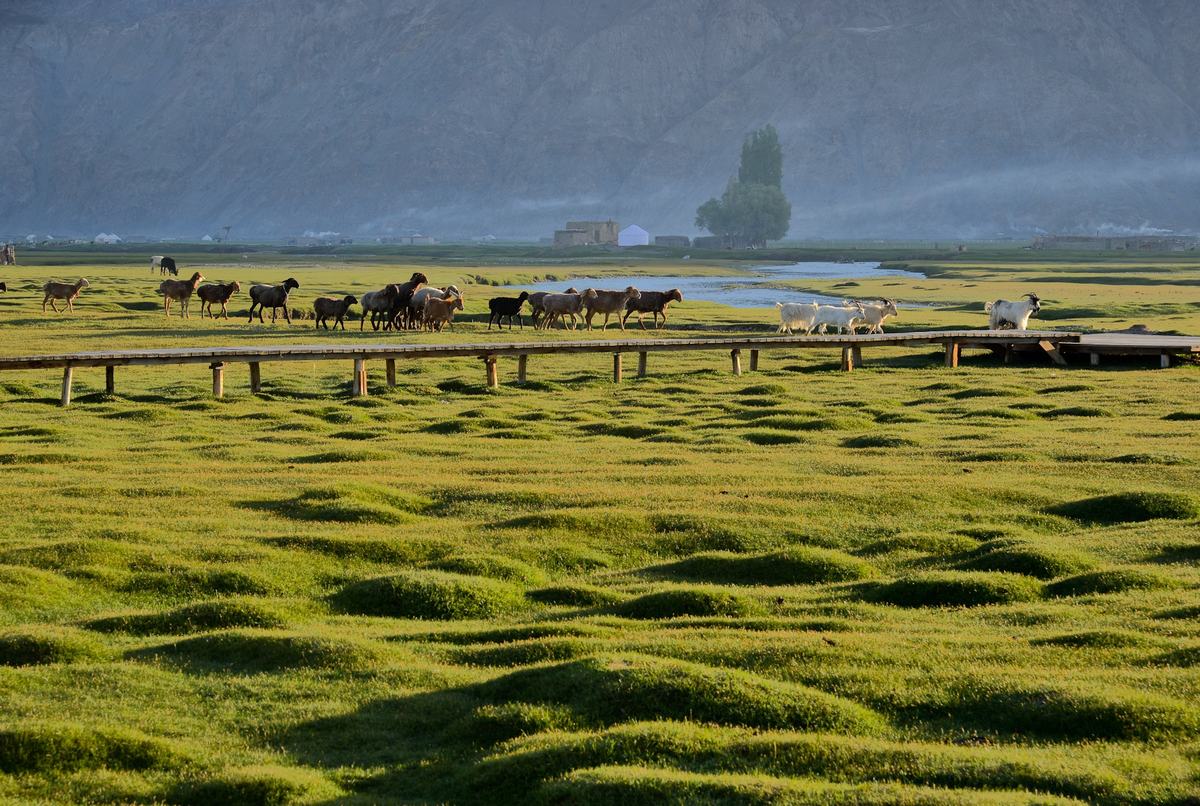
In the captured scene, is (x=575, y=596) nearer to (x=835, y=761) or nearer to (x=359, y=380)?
(x=835, y=761)

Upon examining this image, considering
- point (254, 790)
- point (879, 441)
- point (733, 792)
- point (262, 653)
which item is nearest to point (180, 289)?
point (879, 441)

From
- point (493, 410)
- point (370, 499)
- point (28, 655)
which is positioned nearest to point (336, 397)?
point (493, 410)

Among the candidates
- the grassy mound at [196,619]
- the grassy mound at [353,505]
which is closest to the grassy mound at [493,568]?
the grassy mound at [196,619]

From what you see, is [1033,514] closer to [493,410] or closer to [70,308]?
[493,410]

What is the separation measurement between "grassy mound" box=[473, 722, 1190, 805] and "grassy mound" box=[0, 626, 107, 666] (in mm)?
5129

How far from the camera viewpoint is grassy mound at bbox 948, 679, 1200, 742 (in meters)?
12.2

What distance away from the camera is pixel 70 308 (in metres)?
68.0

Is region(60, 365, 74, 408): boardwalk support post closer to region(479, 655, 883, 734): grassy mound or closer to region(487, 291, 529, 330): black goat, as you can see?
region(479, 655, 883, 734): grassy mound

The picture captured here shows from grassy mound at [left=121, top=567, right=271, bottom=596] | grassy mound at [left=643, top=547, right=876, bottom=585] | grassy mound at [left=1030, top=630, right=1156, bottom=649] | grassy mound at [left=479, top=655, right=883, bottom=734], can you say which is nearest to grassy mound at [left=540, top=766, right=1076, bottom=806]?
grassy mound at [left=479, top=655, right=883, bottom=734]

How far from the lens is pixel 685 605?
16.7 m

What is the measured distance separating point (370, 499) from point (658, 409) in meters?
15.0

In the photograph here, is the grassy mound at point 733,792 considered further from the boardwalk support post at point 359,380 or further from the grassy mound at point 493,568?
the boardwalk support post at point 359,380

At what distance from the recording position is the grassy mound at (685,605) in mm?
16594

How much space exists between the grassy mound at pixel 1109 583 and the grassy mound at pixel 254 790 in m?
9.70
